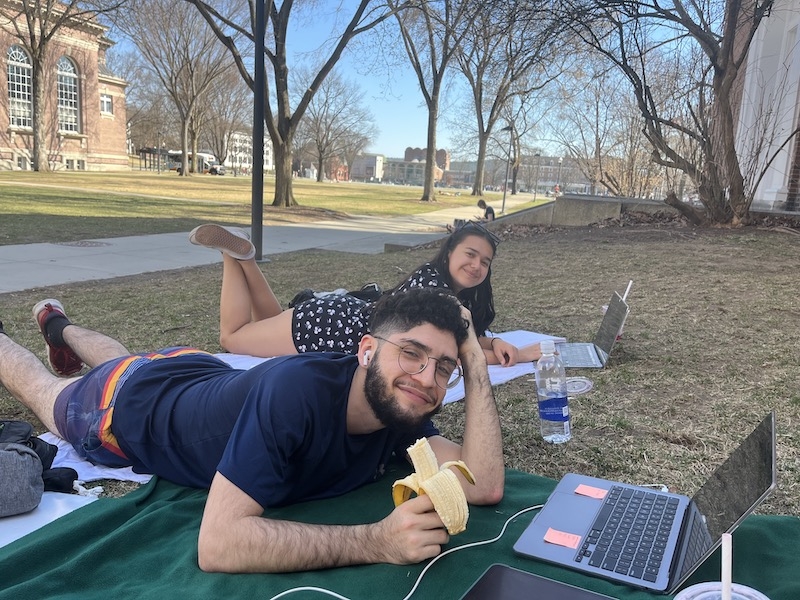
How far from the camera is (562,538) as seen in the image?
2217mm

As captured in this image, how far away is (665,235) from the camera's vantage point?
10.8 metres

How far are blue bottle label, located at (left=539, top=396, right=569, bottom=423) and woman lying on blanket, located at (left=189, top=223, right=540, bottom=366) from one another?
1.09 meters

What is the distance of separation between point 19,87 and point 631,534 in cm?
5066

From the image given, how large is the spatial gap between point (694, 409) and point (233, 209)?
18921 millimetres

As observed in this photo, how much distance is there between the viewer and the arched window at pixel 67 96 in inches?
1804

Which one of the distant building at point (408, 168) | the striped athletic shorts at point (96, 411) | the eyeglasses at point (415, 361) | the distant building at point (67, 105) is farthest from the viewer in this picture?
the distant building at point (408, 168)

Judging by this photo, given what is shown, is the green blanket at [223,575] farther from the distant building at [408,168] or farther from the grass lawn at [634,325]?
the distant building at [408,168]

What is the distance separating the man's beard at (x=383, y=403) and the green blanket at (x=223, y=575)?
0.46m

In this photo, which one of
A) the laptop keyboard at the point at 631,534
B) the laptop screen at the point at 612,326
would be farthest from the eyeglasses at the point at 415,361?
the laptop screen at the point at 612,326

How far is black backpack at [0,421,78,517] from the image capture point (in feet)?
8.18

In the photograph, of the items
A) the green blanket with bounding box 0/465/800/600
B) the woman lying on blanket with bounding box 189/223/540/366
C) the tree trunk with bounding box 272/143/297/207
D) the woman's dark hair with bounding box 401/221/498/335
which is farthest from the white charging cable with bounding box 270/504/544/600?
the tree trunk with bounding box 272/143/297/207

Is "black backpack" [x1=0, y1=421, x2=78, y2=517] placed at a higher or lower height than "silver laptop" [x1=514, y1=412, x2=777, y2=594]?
lower

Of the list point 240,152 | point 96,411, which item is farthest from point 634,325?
point 240,152

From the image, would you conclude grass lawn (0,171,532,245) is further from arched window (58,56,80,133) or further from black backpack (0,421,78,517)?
arched window (58,56,80,133)
